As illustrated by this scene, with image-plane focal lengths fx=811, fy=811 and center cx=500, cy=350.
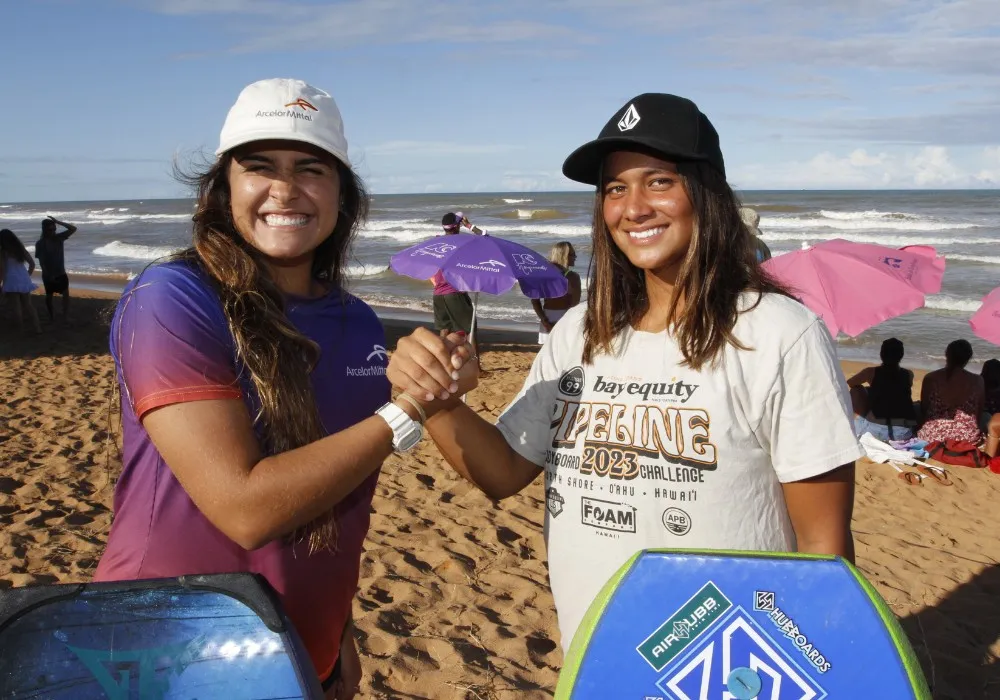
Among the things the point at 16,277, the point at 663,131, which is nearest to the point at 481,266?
the point at 663,131

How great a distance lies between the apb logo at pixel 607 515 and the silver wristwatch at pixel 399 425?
1.40 ft

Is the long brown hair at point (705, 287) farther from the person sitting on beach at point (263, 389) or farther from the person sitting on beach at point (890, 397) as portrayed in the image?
the person sitting on beach at point (890, 397)

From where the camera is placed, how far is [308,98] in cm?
165

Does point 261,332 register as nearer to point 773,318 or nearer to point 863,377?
Result: point 773,318

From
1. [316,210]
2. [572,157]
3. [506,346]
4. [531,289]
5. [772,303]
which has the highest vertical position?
[572,157]

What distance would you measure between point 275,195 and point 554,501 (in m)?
0.89

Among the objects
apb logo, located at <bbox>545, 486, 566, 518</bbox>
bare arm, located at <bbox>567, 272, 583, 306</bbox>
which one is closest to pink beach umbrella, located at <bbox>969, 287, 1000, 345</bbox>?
bare arm, located at <bbox>567, 272, 583, 306</bbox>

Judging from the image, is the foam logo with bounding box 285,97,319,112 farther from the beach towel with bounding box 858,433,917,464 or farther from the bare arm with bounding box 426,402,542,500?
the beach towel with bounding box 858,433,917,464

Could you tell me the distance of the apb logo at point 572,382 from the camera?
71.2 inches

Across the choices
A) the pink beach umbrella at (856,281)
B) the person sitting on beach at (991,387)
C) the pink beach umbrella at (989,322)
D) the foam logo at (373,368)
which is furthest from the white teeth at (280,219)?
the person sitting on beach at (991,387)

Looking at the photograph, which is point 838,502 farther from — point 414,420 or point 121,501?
point 121,501

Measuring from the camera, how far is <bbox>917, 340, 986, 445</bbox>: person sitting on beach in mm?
7125

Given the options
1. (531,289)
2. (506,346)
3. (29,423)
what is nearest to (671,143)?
(531,289)

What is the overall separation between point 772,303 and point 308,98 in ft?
3.39
